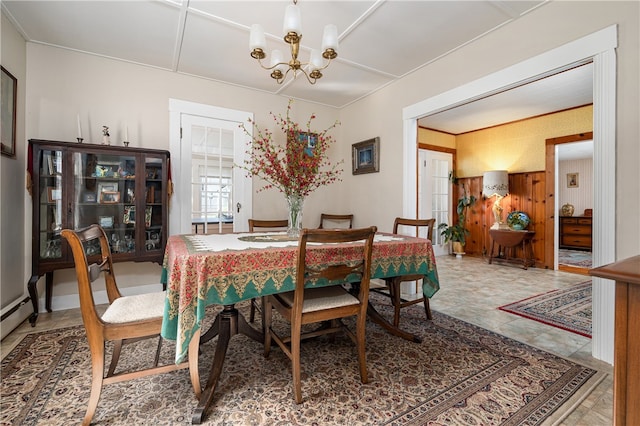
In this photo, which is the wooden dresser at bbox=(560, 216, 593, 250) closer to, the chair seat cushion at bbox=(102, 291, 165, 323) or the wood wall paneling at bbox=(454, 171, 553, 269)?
the wood wall paneling at bbox=(454, 171, 553, 269)

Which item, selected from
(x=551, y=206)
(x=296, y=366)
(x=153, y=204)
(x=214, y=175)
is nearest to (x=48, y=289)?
(x=153, y=204)

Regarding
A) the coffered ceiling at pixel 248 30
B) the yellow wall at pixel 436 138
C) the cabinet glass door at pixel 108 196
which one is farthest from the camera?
the yellow wall at pixel 436 138

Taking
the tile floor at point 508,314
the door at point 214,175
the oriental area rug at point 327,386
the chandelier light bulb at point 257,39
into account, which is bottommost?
the oriental area rug at point 327,386

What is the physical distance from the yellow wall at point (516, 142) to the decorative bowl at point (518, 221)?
0.82 m

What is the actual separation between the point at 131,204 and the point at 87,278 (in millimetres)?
1867

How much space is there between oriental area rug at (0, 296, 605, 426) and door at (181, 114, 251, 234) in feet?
5.55

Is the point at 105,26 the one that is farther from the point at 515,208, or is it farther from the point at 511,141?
the point at 515,208

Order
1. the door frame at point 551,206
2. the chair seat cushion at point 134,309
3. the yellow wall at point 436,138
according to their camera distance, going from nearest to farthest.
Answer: the chair seat cushion at point 134,309 → the door frame at point 551,206 → the yellow wall at point 436,138

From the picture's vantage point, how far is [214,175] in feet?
11.6

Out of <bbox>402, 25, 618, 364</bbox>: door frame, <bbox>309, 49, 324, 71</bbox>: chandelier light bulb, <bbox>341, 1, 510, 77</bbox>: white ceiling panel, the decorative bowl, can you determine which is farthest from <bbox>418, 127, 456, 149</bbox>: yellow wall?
<bbox>309, 49, 324, 71</bbox>: chandelier light bulb

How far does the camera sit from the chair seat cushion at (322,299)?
5.16 feet

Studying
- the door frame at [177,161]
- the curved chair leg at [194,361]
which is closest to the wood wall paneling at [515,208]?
the door frame at [177,161]

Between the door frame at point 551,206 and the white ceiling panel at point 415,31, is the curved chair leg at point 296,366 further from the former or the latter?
the door frame at point 551,206

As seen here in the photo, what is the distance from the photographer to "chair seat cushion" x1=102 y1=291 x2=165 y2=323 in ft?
4.47
